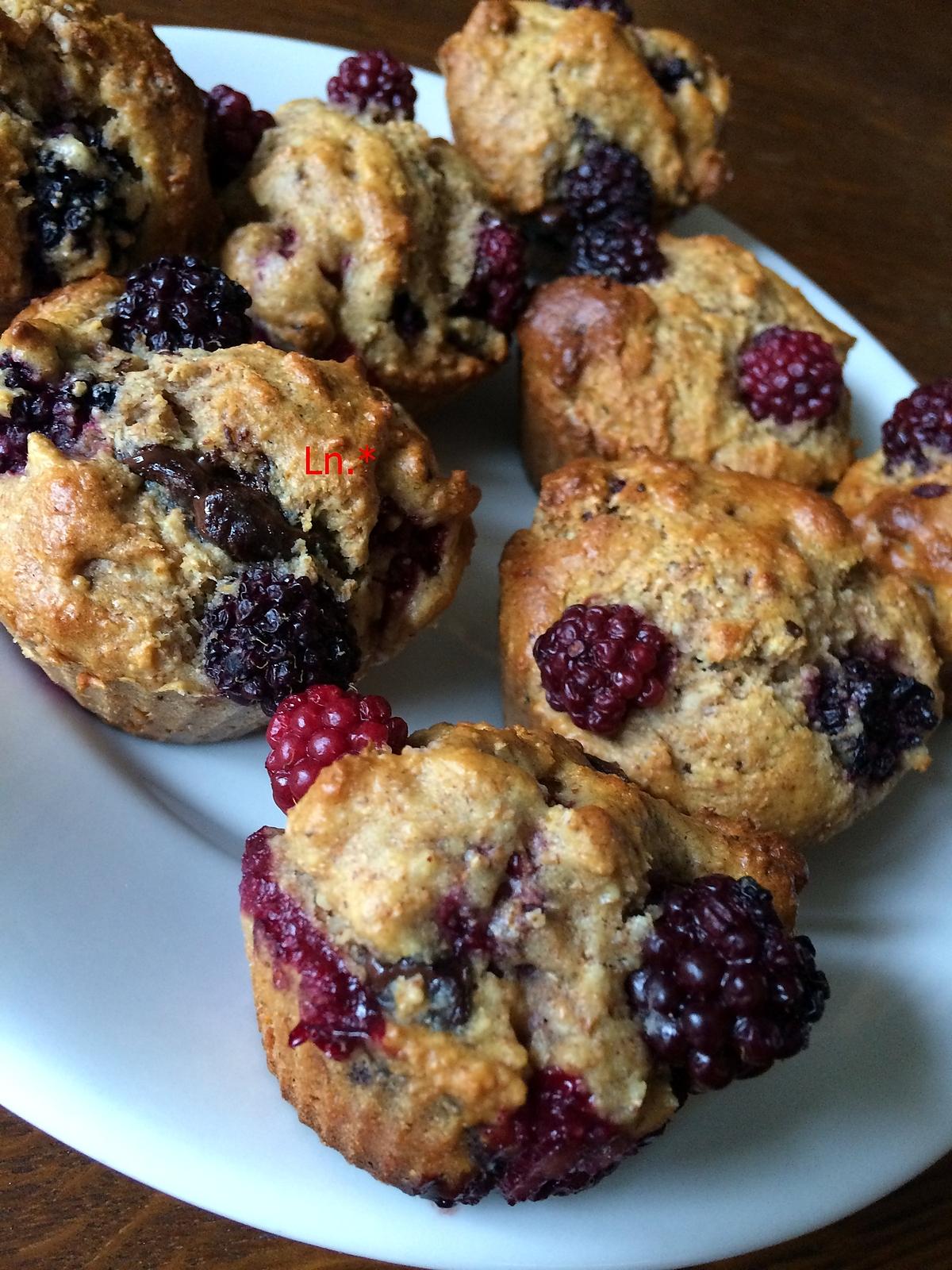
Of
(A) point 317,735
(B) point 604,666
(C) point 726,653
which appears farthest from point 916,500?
(A) point 317,735

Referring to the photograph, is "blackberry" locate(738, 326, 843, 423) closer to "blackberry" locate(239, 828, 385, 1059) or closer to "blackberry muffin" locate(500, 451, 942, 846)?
"blackberry muffin" locate(500, 451, 942, 846)

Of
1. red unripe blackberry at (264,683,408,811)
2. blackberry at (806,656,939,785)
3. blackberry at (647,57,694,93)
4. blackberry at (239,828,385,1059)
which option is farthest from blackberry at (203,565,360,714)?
blackberry at (647,57,694,93)

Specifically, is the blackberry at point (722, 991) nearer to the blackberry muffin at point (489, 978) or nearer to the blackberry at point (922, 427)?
the blackberry muffin at point (489, 978)

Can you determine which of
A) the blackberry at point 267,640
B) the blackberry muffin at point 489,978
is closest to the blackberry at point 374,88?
the blackberry at point 267,640

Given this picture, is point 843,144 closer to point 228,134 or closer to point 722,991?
point 228,134

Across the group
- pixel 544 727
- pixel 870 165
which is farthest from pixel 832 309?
pixel 544 727

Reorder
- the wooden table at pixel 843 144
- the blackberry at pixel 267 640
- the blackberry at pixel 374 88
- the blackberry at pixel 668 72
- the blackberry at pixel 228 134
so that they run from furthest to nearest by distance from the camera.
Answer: the blackberry at pixel 668 72 < the blackberry at pixel 374 88 < the blackberry at pixel 228 134 < the wooden table at pixel 843 144 < the blackberry at pixel 267 640

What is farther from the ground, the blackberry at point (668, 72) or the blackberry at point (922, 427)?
the blackberry at point (668, 72)
